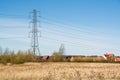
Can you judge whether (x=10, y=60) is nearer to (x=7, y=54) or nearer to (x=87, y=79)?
(x=7, y=54)

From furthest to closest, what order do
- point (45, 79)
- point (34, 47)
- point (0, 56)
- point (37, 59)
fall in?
point (0, 56) < point (37, 59) < point (34, 47) < point (45, 79)

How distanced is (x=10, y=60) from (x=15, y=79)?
209 feet

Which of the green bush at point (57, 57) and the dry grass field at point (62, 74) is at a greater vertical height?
the green bush at point (57, 57)

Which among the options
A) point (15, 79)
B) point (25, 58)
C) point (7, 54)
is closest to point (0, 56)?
point (7, 54)

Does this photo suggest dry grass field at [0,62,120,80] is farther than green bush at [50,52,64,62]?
No

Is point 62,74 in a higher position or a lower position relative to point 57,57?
lower

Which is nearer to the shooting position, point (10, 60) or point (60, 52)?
point (10, 60)

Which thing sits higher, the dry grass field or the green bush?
the green bush

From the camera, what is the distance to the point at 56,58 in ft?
271

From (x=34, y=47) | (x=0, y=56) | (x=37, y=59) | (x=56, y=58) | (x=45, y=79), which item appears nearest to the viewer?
(x=45, y=79)

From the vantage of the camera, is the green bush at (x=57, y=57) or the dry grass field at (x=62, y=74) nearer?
the dry grass field at (x=62, y=74)

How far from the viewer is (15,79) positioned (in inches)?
527

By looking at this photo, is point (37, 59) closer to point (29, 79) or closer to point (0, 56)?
point (0, 56)

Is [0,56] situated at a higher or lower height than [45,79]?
higher
